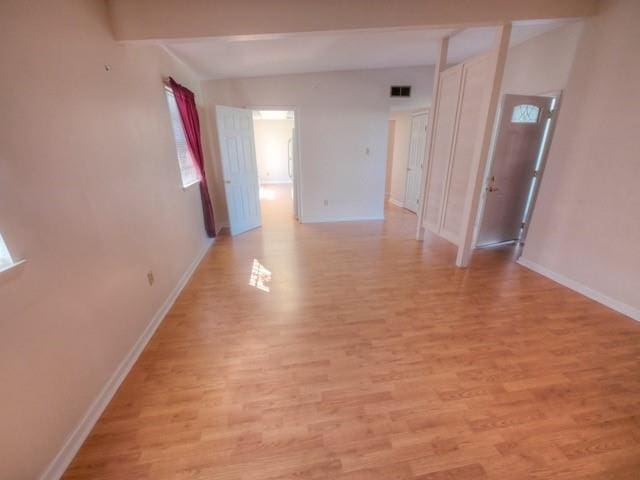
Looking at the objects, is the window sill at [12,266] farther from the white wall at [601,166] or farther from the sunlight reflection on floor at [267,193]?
the sunlight reflection on floor at [267,193]

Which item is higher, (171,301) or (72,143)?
(72,143)

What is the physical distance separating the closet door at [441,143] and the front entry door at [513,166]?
23.7 inches

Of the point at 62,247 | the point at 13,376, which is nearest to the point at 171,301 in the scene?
the point at 62,247

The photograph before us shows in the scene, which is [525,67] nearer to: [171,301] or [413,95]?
[413,95]

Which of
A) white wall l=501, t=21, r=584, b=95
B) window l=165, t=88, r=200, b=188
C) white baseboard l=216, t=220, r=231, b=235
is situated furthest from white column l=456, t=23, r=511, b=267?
white baseboard l=216, t=220, r=231, b=235

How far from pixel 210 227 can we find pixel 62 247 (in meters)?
2.83

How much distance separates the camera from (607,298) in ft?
8.34

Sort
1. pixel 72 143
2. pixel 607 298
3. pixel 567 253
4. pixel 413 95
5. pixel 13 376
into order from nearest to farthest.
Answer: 1. pixel 13 376
2. pixel 72 143
3. pixel 607 298
4. pixel 567 253
5. pixel 413 95

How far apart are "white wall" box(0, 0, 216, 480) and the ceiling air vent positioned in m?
3.95

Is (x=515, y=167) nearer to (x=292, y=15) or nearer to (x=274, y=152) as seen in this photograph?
(x=292, y=15)

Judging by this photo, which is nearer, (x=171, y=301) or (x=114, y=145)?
(x=114, y=145)

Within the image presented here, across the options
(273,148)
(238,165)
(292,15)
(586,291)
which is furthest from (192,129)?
(273,148)

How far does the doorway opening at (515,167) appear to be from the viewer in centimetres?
333

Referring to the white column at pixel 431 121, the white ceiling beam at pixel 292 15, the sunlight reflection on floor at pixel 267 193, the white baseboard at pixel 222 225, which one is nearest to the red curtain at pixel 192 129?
the white baseboard at pixel 222 225
